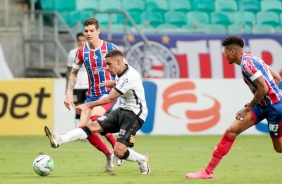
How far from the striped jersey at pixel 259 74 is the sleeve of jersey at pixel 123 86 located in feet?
4.97

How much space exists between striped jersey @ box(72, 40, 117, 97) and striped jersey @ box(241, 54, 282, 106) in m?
2.62

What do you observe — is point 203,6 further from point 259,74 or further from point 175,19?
point 259,74

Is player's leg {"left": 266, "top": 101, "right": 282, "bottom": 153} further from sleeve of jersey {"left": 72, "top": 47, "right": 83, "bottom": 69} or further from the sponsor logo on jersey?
the sponsor logo on jersey

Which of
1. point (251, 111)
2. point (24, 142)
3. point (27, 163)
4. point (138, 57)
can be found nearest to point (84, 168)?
point (27, 163)

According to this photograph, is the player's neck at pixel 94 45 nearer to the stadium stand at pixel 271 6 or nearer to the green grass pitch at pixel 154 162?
the green grass pitch at pixel 154 162

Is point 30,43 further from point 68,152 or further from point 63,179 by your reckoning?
point 63,179

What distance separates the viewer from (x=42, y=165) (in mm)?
10594

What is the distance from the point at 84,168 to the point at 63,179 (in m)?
1.57

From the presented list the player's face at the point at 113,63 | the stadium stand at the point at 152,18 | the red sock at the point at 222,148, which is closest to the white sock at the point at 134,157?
the red sock at the point at 222,148

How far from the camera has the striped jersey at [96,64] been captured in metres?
12.2

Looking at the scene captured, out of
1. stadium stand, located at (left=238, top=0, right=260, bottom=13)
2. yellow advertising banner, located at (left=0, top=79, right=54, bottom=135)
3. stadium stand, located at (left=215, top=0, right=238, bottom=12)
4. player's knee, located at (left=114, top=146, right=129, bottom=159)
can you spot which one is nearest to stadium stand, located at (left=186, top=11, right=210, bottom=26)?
stadium stand, located at (left=215, top=0, right=238, bottom=12)

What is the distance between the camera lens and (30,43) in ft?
70.0

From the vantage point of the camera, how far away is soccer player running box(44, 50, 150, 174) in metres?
10.8

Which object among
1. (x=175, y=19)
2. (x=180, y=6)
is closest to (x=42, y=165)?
(x=175, y=19)
